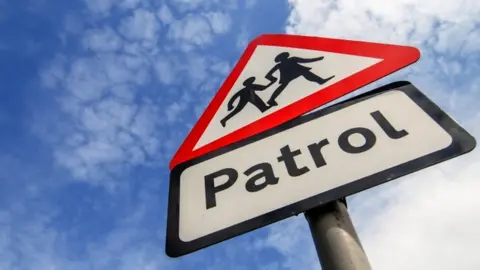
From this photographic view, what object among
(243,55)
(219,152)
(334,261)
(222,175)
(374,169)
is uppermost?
(243,55)

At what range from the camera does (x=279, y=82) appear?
1.35 m

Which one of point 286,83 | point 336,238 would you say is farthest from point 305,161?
point 286,83

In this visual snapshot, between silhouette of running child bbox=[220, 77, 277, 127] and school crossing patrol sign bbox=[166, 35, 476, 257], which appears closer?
school crossing patrol sign bbox=[166, 35, 476, 257]

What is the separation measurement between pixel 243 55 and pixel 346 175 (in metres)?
0.86

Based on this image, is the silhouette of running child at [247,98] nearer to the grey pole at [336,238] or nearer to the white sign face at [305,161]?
the white sign face at [305,161]

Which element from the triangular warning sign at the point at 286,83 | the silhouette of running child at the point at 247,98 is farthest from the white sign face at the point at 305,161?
the silhouette of running child at the point at 247,98

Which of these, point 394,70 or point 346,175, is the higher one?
point 394,70

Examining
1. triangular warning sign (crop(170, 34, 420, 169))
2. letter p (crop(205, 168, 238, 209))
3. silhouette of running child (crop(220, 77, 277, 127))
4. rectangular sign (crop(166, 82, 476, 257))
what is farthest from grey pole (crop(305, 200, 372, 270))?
silhouette of running child (crop(220, 77, 277, 127))

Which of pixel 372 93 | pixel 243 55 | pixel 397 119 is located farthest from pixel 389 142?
pixel 243 55

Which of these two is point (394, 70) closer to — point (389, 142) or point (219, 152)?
point (389, 142)

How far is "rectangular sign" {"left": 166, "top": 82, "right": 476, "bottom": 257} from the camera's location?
2.88 ft

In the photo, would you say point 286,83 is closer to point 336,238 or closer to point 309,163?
point 309,163

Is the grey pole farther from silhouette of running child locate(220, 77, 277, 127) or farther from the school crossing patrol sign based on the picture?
silhouette of running child locate(220, 77, 277, 127)

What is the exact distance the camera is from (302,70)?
133cm
